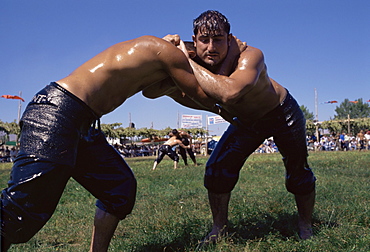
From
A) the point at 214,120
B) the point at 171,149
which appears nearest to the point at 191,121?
the point at 214,120

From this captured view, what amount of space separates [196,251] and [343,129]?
45.0 m

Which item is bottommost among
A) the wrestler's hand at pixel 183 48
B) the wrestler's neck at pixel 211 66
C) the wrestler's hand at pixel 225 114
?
the wrestler's hand at pixel 225 114

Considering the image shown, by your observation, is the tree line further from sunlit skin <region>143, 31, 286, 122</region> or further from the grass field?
sunlit skin <region>143, 31, 286, 122</region>

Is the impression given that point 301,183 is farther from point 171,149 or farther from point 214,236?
point 171,149

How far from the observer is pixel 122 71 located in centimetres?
254

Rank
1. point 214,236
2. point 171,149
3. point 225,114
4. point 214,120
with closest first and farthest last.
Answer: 1. point 225,114
2. point 214,236
3. point 171,149
4. point 214,120

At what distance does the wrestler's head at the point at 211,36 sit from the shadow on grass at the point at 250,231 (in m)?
1.67

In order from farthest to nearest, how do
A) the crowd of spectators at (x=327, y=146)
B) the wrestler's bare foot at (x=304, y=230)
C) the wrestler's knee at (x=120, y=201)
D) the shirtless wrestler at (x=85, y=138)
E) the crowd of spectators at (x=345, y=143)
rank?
the crowd of spectators at (x=345, y=143)
the crowd of spectators at (x=327, y=146)
the wrestler's bare foot at (x=304, y=230)
the wrestler's knee at (x=120, y=201)
the shirtless wrestler at (x=85, y=138)

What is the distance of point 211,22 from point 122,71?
34.7 inches

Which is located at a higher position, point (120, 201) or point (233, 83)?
point (233, 83)

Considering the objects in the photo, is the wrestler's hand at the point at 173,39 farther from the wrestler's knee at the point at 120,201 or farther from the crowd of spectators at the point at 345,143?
the crowd of spectators at the point at 345,143

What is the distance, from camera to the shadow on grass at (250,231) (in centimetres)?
336

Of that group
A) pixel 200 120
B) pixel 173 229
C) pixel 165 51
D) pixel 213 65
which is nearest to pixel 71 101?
pixel 165 51

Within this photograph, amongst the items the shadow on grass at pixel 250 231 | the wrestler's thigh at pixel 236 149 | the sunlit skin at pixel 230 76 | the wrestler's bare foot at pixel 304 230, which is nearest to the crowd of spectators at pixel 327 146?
the shadow on grass at pixel 250 231
